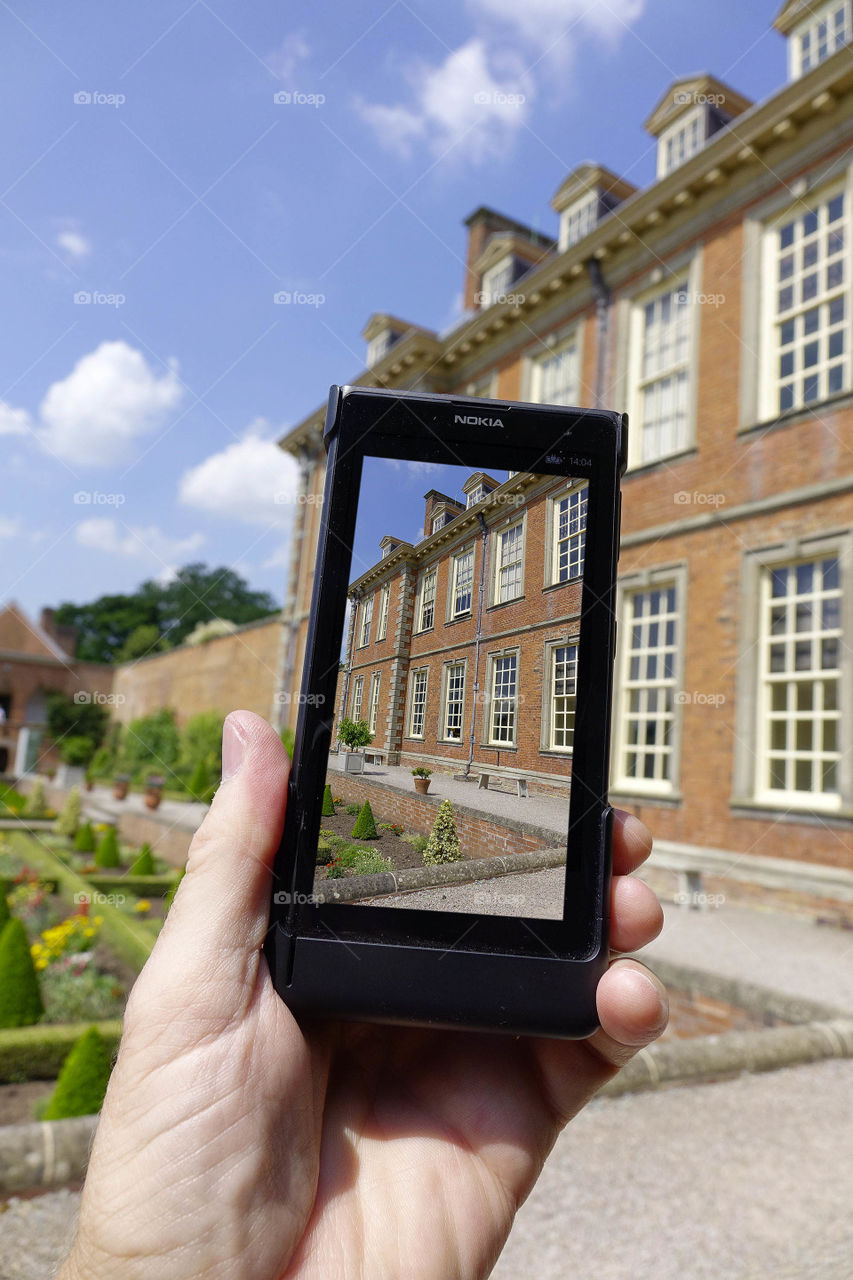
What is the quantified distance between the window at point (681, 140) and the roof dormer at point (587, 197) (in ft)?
4.09

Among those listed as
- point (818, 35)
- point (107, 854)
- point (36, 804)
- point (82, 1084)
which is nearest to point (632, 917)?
point (82, 1084)

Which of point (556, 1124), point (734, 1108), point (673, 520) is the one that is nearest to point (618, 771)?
point (673, 520)

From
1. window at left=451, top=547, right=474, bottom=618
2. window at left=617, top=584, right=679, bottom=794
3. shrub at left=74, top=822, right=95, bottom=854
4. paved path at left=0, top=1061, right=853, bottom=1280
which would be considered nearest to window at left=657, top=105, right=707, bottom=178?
window at left=617, top=584, right=679, bottom=794

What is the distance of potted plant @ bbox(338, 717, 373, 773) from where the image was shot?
137cm

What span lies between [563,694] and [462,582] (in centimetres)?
28

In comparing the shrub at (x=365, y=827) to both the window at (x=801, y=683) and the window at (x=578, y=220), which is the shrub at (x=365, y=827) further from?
the window at (x=578, y=220)

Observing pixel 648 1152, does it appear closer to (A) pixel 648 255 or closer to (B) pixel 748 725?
(B) pixel 748 725

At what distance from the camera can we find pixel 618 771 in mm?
10820

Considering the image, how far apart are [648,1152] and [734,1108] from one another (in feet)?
2.52

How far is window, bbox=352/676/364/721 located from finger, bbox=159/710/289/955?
180 millimetres

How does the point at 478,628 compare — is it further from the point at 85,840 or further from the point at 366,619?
the point at 85,840

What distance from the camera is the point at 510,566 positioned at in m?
1.46

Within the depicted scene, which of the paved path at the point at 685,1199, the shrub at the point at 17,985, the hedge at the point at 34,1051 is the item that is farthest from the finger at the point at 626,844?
the shrub at the point at 17,985

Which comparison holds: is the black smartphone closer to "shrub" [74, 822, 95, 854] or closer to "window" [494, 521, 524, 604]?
"window" [494, 521, 524, 604]
